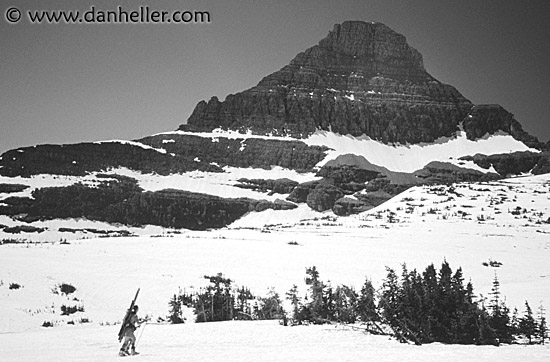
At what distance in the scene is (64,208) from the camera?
88.3 metres

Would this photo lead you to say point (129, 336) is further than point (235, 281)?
No

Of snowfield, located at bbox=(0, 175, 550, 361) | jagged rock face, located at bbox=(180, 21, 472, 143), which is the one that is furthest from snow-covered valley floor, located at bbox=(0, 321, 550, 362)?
jagged rock face, located at bbox=(180, 21, 472, 143)

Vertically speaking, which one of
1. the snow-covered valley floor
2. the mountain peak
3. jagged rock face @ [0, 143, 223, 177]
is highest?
the mountain peak

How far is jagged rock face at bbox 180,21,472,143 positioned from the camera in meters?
156

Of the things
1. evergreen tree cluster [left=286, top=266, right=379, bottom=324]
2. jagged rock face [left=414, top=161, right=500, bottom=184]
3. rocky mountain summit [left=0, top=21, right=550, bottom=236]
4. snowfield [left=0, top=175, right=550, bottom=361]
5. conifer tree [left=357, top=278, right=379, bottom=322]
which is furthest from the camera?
jagged rock face [left=414, top=161, right=500, bottom=184]

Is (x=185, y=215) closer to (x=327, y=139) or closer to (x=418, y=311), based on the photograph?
(x=327, y=139)

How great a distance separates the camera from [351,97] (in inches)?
6801

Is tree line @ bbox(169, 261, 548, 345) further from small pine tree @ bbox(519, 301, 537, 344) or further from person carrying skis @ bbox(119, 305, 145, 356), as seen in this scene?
person carrying skis @ bbox(119, 305, 145, 356)

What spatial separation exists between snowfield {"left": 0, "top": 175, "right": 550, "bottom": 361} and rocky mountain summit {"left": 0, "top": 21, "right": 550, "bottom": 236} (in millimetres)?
49898

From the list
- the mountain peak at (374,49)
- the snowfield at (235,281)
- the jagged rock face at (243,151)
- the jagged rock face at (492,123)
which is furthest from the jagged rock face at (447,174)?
the snowfield at (235,281)

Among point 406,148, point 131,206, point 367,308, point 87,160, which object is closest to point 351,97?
point 406,148

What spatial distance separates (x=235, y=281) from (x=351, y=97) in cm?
15808

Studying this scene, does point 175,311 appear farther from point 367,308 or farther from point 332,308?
point 367,308

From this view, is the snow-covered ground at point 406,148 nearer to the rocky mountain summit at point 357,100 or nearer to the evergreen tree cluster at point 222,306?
the rocky mountain summit at point 357,100
